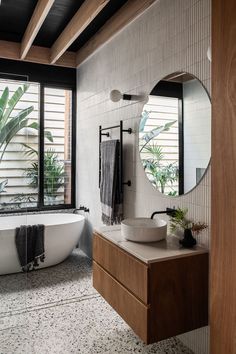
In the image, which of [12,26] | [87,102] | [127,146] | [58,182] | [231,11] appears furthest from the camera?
[58,182]

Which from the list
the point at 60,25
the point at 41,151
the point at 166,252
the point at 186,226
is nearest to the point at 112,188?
the point at 186,226

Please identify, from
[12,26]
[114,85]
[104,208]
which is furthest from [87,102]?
[104,208]

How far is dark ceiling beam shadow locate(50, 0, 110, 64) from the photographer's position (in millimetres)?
2602

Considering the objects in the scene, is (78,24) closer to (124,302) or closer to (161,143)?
(161,143)

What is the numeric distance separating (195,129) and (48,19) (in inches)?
87.7

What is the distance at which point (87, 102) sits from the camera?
4070 mm

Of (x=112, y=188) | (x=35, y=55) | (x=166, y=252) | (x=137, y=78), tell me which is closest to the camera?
(x=166, y=252)

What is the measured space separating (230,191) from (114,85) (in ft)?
8.26

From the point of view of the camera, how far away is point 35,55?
400cm

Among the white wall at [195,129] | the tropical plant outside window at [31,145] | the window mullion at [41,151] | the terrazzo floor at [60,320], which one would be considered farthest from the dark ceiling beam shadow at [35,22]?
the terrazzo floor at [60,320]

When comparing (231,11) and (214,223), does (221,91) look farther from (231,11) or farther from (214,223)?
(214,223)

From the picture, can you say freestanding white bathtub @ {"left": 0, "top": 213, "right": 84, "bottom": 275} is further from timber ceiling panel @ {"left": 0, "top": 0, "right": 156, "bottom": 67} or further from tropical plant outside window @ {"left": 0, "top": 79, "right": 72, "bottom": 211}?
timber ceiling panel @ {"left": 0, "top": 0, "right": 156, "bottom": 67}

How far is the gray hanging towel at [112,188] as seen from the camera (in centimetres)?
298

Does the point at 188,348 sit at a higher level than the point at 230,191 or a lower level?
lower
